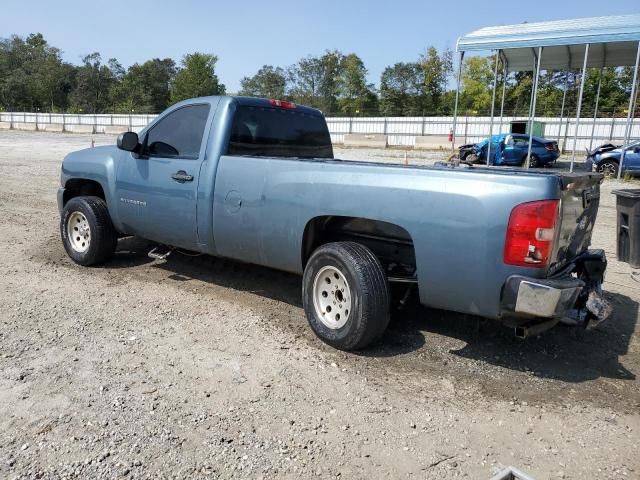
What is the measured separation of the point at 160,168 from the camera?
17.2 feet

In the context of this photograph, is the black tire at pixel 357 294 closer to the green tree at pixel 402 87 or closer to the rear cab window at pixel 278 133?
the rear cab window at pixel 278 133

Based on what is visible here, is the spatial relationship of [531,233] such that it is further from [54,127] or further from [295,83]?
[295,83]

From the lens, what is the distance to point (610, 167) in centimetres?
1786

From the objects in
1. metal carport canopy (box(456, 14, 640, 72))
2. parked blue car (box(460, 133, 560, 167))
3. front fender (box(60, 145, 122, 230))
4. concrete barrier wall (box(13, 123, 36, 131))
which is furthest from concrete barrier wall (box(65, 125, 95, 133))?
front fender (box(60, 145, 122, 230))

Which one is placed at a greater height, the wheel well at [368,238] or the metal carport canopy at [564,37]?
the metal carport canopy at [564,37]

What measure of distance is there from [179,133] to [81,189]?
6.43 ft

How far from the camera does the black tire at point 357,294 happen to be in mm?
3814

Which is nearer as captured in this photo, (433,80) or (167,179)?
(167,179)

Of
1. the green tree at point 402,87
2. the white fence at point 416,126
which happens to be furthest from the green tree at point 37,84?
the green tree at point 402,87

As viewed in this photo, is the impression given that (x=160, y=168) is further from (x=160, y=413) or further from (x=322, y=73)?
(x=322, y=73)

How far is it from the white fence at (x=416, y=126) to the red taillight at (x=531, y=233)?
2225cm

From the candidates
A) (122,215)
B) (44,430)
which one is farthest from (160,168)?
(44,430)

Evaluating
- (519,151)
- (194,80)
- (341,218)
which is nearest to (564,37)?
(519,151)

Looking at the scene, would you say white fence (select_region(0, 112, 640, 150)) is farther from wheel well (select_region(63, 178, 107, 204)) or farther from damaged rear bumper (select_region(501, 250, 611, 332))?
damaged rear bumper (select_region(501, 250, 611, 332))
